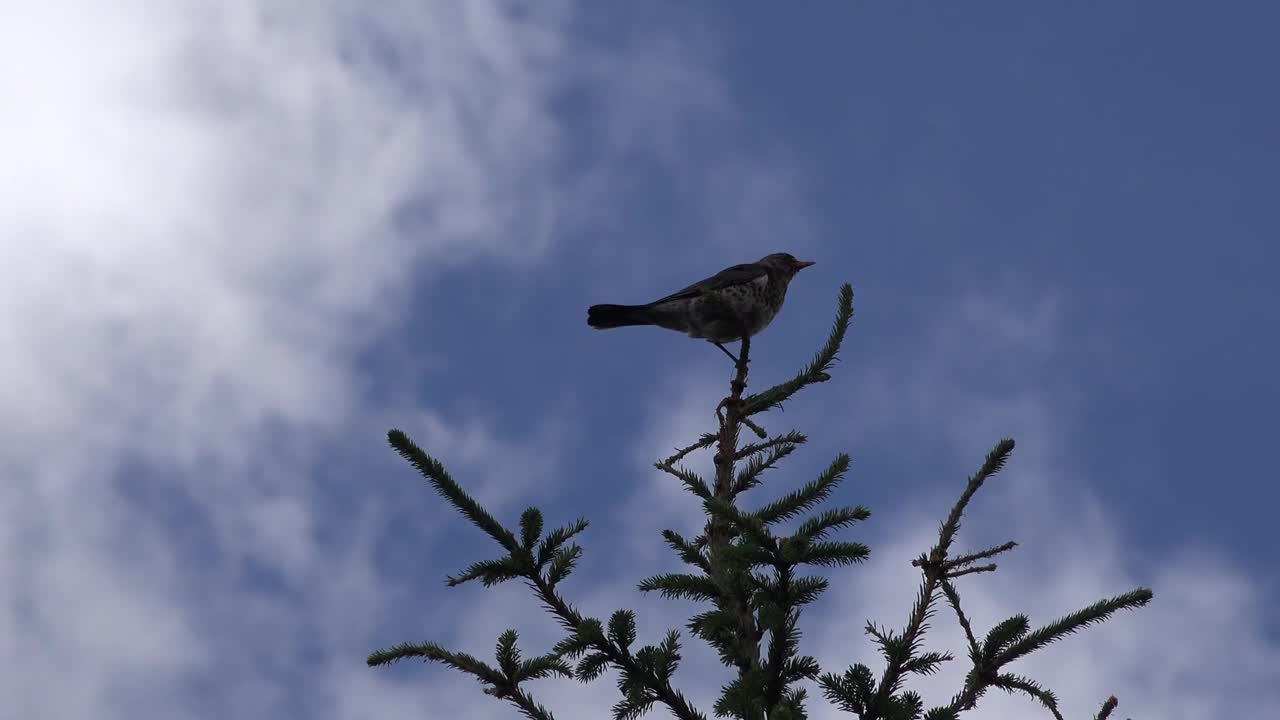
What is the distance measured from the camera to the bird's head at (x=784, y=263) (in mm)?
9117

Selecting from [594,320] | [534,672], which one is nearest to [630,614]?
[534,672]

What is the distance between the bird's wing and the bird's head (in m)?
0.17

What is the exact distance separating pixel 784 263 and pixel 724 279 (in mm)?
974

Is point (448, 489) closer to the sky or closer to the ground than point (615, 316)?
closer to the ground

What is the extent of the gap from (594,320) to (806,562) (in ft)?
18.8

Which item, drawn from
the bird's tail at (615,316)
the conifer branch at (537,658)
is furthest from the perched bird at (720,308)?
the conifer branch at (537,658)

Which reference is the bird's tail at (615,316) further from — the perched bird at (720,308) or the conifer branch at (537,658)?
the conifer branch at (537,658)

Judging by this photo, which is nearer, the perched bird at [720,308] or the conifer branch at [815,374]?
the conifer branch at [815,374]

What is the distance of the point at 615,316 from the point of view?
896 cm

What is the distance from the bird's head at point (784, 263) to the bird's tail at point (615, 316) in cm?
119

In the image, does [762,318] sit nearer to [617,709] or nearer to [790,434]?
[790,434]

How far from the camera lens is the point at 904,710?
139 inches

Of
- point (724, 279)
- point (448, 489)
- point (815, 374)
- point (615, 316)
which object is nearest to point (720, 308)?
point (724, 279)

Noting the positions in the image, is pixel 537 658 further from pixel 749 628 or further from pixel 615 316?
pixel 615 316
